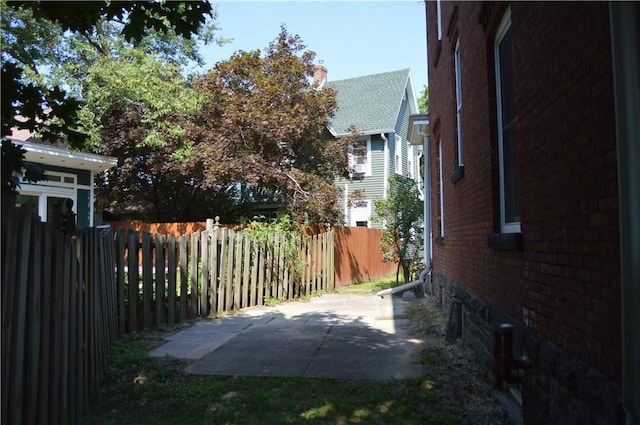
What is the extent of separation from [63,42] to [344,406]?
72.7ft

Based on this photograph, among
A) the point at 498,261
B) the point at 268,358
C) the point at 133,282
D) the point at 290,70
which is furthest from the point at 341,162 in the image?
the point at 498,261

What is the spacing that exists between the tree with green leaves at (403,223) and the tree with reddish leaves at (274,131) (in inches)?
65.0

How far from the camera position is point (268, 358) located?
596 cm

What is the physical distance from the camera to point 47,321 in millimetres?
3469

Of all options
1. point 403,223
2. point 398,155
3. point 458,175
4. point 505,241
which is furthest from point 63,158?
point 398,155

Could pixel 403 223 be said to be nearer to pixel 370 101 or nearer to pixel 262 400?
pixel 262 400

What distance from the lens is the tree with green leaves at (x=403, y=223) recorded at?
47.8 ft

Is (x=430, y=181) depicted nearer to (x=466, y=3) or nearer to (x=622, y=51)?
(x=466, y=3)

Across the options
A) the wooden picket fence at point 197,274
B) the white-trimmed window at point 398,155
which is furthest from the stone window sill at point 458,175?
the white-trimmed window at point 398,155

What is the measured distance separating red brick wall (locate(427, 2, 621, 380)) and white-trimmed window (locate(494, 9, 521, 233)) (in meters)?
0.06

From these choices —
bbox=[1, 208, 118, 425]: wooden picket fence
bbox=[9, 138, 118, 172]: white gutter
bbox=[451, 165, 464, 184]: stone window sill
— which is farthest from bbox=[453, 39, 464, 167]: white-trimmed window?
bbox=[9, 138, 118, 172]: white gutter

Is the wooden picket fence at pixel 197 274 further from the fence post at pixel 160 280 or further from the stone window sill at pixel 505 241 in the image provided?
the stone window sill at pixel 505 241

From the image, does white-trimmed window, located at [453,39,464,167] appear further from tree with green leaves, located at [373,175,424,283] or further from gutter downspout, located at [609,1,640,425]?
tree with green leaves, located at [373,175,424,283]

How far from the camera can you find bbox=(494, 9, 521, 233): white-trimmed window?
14.6 ft
